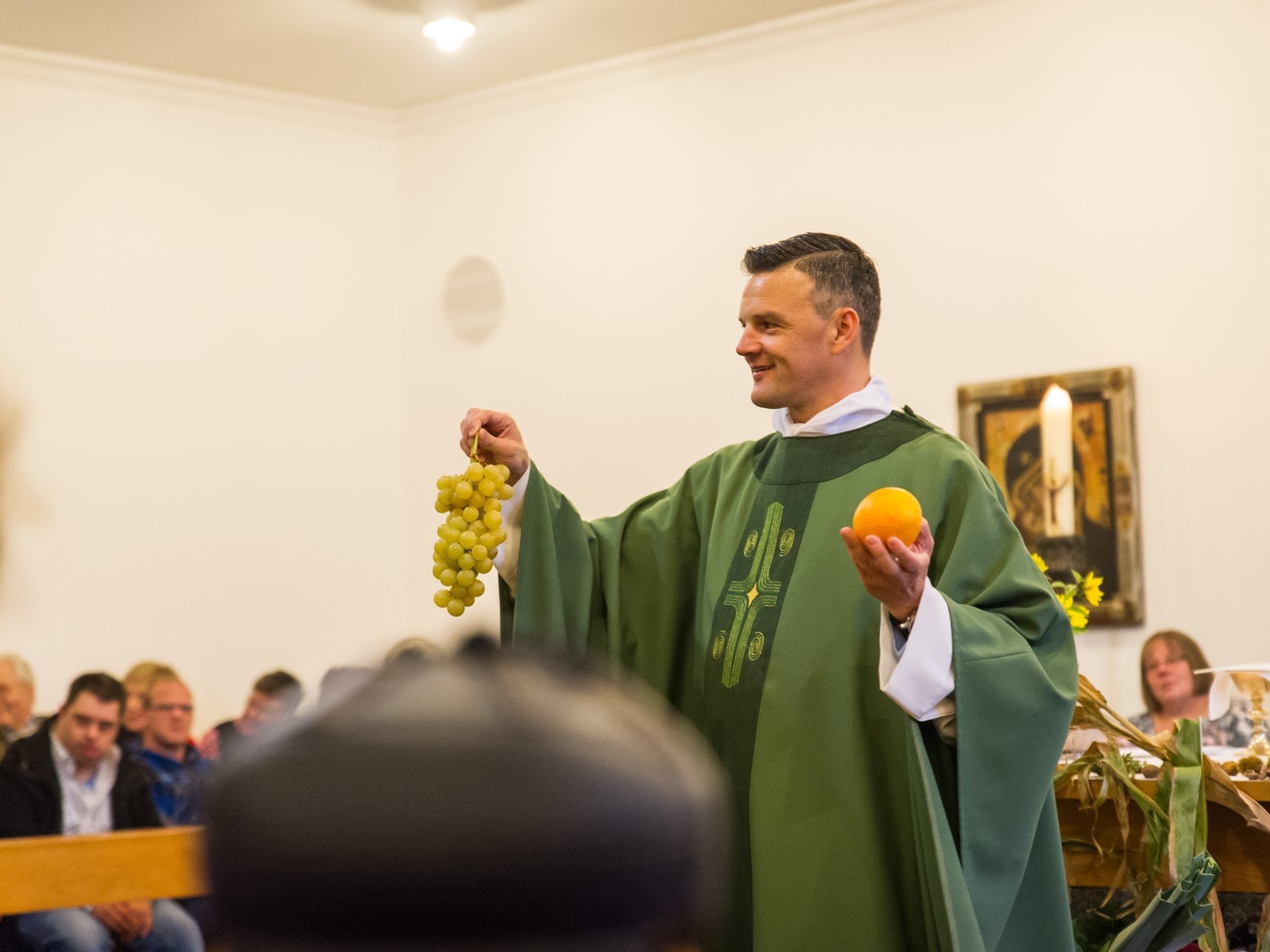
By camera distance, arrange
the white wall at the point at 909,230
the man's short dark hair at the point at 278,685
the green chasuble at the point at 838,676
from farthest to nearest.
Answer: the man's short dark hair at the point at 278,685
the white wall at the point at 909,230
the green chasuble at the point at 838,676

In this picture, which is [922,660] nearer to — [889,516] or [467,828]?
[889,516]

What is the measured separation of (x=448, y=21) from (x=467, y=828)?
6.75m

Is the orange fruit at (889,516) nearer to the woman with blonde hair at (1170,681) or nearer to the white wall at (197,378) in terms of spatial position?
the woman with blonde hair at (1170,681)

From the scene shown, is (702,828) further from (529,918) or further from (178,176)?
(178,176)

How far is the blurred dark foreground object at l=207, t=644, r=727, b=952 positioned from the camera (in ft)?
1.43

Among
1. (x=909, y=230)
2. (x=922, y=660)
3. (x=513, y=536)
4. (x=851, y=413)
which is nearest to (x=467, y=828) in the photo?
(x=922, y=660)

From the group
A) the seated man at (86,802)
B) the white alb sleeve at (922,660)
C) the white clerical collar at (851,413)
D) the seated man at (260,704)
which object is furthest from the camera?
the seated man at (260,704)

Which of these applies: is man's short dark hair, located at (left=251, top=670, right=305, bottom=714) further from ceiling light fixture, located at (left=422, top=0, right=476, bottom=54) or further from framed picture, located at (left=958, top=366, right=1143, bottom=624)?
framed picture, located at (left=958, top=366, right=1143, bottom=624)

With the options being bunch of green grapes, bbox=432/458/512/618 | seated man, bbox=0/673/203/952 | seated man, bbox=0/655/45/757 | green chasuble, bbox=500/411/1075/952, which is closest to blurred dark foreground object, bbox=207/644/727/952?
bunch of green grapes, bbox=432/458/512/618

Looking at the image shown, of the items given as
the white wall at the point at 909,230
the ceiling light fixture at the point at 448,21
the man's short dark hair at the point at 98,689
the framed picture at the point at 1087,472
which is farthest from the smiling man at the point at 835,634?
the ceiling light fixture at the point at 448,21

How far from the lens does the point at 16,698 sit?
20.6 feet

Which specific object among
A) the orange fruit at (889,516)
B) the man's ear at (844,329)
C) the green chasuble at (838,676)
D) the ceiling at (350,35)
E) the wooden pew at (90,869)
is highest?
the ceiling at (350,35)

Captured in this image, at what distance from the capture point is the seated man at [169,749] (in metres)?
5.84

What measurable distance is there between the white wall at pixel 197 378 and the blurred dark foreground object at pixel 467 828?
6302 millimetres
